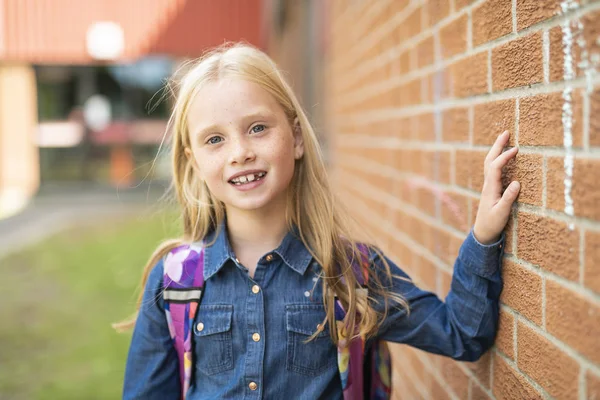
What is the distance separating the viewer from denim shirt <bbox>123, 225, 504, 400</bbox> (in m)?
1.70

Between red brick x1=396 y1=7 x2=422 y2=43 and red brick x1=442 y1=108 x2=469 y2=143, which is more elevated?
red brick x1=396 y1=7 x2=422 y2=43

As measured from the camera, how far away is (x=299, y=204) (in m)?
1.96

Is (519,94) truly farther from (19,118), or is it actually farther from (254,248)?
(19,118)

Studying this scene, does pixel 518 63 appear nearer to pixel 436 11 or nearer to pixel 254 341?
pixel 436 11

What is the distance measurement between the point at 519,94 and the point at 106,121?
1359cm

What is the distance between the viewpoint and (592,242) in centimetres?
117

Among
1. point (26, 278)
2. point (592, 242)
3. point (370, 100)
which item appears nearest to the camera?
point (592, 242)

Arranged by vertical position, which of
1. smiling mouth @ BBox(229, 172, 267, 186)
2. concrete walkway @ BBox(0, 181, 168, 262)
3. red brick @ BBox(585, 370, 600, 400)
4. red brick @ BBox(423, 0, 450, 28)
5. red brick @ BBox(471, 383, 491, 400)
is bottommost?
concrete walkway @ BBox(0, 181, 168, 262)

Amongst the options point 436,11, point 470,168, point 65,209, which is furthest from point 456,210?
point 65,209

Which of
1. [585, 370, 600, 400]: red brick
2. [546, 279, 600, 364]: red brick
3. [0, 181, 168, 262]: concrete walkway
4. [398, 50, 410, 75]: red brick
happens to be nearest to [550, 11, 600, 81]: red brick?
[546, 279, 600, 364]: red brick

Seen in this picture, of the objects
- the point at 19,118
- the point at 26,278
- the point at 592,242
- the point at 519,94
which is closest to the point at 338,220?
the point at 519,94

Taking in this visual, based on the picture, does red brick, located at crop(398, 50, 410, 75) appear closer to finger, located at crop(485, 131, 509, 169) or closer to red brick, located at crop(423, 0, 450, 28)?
red brick, located at crop(423, 0, 450, 28)

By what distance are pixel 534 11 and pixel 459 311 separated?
776mm

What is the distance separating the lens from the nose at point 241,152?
5.69ft
